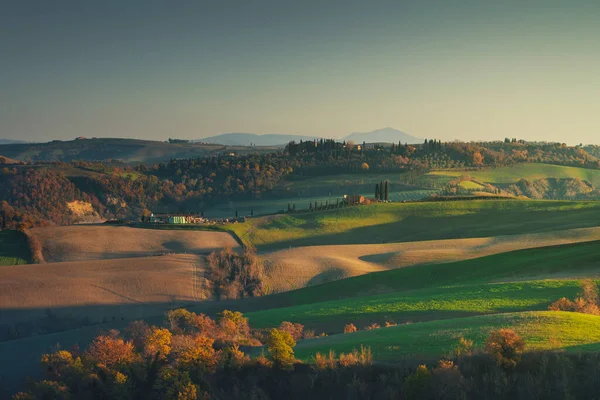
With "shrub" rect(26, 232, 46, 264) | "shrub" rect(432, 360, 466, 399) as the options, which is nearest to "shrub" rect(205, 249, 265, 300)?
"shrub" rect(26, 232, 46, 264)

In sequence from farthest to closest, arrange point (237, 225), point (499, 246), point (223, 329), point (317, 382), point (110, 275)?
point (237, 225) → point (499, 246) → point (110, 275) → point (223, 329) → point (317, 382)

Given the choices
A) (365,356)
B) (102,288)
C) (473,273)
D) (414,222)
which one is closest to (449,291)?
(473,273)

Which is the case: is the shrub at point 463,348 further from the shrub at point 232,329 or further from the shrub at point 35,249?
the shrub at point 35,249

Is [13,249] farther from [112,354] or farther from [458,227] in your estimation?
[112,354]

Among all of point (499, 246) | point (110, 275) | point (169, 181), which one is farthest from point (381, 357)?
point (169, 181)

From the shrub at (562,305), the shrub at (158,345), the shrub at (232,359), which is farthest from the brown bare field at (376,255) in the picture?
the shrub at (232,359)

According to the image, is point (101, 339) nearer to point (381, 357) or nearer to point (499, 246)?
point (381, 357)
